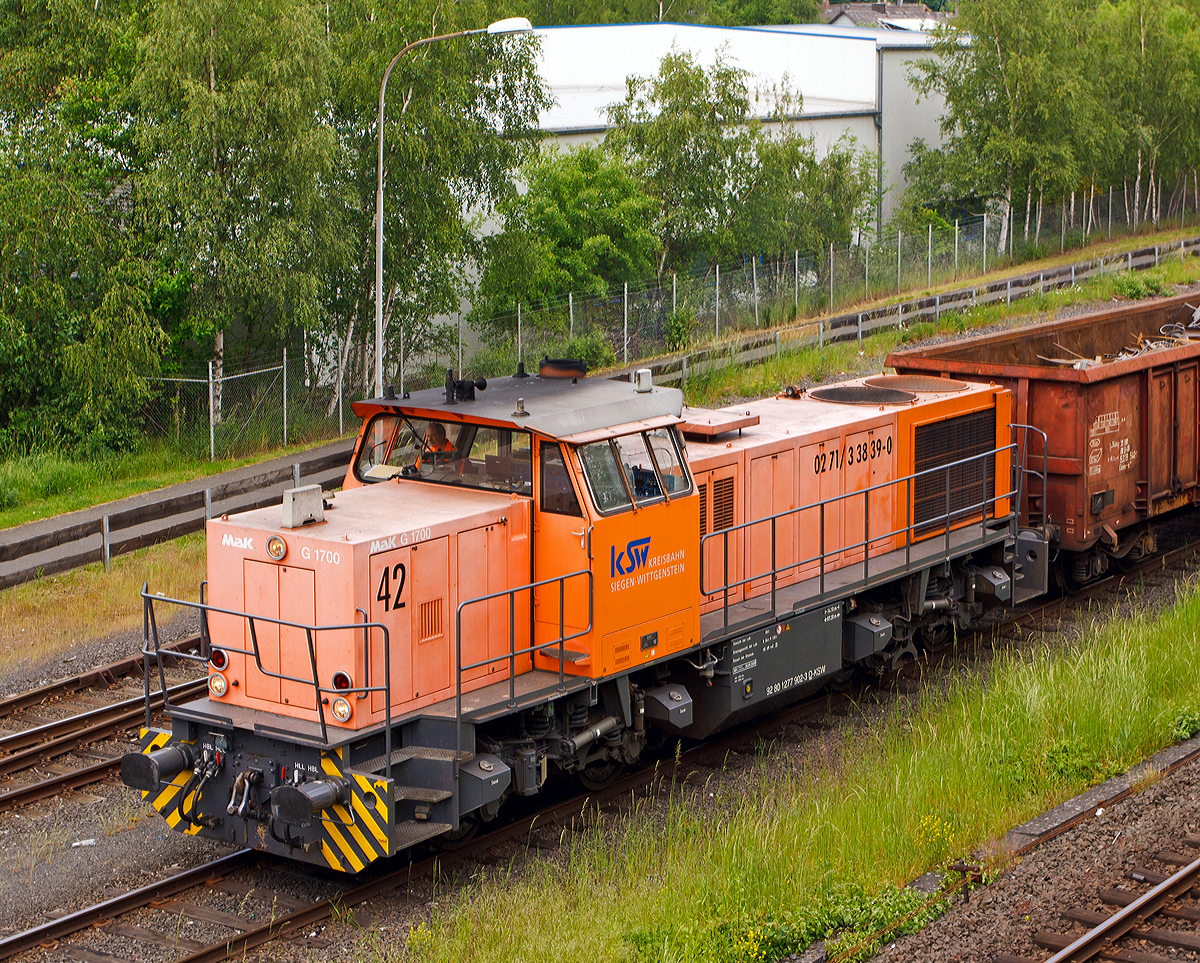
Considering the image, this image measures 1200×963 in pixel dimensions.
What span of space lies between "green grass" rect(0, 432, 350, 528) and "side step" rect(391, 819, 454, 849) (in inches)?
568

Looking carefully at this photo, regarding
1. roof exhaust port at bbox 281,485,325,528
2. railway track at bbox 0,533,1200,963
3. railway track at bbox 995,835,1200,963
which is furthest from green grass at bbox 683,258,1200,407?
railway track at bbox 995,835,1200,963

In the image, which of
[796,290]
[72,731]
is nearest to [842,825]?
[72,731]

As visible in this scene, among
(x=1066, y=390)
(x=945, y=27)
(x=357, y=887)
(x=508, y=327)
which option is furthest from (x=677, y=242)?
(x=357, y=887)

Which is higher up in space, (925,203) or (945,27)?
(945,27)

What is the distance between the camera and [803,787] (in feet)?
36.5

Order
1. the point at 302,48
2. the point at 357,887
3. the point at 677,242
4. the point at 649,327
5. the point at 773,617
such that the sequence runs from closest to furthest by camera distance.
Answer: the point at 357,887, the point at 773,617, the point at 302,48, the point at 649,327, the point at 677,242

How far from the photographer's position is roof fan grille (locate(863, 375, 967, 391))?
615 inches

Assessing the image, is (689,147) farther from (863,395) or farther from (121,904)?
(121,904)

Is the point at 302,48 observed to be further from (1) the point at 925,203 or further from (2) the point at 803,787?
(1) the point at 925,203

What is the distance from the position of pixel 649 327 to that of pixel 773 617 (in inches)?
836

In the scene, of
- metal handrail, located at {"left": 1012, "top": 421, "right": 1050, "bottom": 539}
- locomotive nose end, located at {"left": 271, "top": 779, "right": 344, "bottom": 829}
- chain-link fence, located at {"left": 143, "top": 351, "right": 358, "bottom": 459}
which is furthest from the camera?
chain-link fence, located at {"left": 143, "top": 351, "right": 358, "bottom": 459}

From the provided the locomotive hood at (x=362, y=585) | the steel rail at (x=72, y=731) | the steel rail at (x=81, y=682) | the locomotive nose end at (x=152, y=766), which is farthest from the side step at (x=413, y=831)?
the steel rail at (x=81, y=682)

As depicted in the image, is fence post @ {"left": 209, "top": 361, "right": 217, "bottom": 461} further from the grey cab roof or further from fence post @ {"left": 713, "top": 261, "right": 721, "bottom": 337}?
the grey cab roof

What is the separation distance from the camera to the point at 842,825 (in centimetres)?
987
